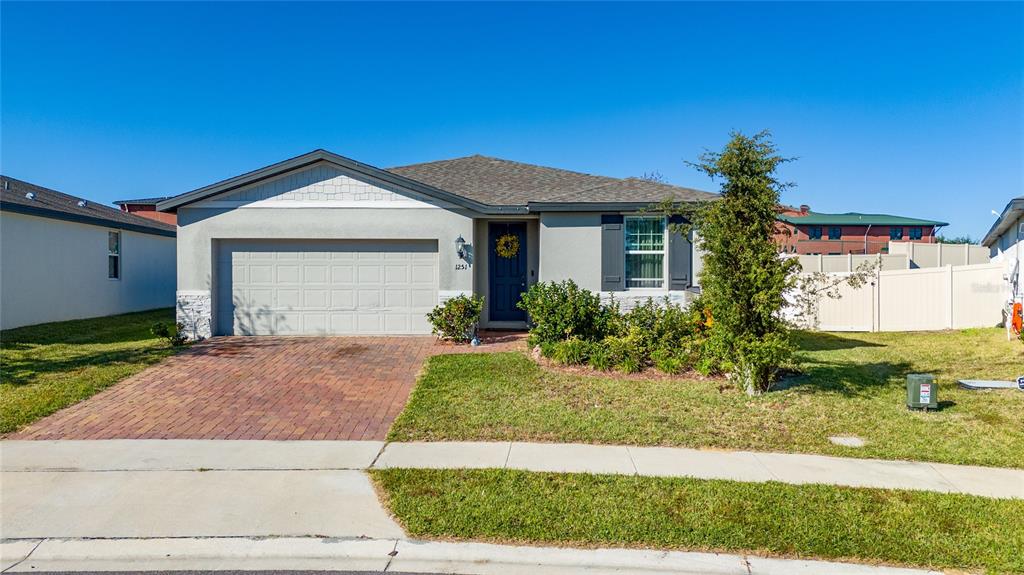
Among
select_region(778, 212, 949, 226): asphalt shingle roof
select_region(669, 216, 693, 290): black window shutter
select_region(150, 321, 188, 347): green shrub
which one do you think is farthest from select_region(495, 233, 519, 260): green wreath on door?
select_region(778, 212, 949, 226): asphalt shingle roof

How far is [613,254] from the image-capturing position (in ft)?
41.8

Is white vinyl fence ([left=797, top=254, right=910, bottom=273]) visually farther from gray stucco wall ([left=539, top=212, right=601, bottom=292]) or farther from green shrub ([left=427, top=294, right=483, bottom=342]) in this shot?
green shrub ([left=427, top=294, right=483, bottom=342])

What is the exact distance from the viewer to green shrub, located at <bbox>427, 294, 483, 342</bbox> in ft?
40.3

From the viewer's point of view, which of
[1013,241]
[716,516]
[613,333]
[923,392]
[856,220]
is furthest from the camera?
[856,220]

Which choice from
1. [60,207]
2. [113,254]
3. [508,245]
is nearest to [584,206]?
[508,245]

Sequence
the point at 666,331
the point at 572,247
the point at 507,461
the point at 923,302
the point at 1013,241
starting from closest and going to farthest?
the point at 507,461 → the point at 666,331 → the point at 572,247 → the point at 1013,241 → the point at 923,302

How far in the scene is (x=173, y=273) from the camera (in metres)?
22.4

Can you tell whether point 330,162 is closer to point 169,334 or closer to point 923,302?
point 169,334

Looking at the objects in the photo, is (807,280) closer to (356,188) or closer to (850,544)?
(850,544)

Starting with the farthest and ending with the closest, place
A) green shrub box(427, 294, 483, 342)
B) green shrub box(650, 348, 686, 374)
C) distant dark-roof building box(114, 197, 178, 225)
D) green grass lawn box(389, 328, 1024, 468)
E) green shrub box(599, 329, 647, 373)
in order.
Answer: distant dark-roof building box(114, 197, 178, 225) < green shrub box(427, 294, 483, 342) < green shrub box(599, 329, 647, 373) < green shrub box(650, 348, 686, 374) < green grass lawn box(389, 328, 1024, 468)

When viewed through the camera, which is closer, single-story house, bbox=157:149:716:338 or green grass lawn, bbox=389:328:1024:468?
green grass lawn, bbox=389:328:1024:468

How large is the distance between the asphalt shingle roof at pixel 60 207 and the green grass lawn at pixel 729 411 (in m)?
11.8

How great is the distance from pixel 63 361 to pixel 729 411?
36.2ft

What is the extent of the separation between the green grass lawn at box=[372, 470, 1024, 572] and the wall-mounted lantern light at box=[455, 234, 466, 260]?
314 inches
